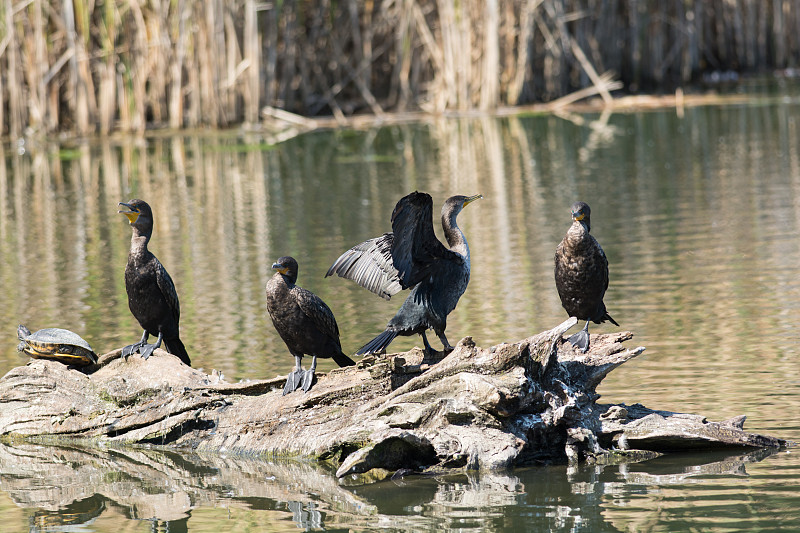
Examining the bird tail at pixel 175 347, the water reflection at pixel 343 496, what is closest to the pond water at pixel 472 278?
the water reflection at pixel 343 496

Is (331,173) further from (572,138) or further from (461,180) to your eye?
(572,138)

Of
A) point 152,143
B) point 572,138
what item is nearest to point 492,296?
point 572,138

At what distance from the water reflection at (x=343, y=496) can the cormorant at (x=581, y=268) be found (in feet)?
2.85

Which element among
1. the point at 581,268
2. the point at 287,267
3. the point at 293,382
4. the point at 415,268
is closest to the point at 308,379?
the point at 293,382

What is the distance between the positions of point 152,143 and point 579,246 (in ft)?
48.2

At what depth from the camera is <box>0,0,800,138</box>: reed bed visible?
18.2 meters

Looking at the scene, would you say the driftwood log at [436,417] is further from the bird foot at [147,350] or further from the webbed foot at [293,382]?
the bird foot at [147,350]

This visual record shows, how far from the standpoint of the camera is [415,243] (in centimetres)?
530

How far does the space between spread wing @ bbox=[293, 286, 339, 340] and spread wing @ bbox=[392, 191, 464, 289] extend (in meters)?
0.43

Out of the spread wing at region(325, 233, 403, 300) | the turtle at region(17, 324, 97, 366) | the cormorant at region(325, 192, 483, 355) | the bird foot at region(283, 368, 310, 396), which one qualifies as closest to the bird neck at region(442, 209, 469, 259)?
the cormorant at region(325, 192, 483, 355)

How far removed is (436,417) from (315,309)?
89 centimetres

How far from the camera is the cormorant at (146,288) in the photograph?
6129 millimetres

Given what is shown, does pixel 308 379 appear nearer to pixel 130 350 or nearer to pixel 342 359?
pixel 342 359

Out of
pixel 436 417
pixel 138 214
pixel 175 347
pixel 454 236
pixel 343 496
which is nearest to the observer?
pixel 343 496
